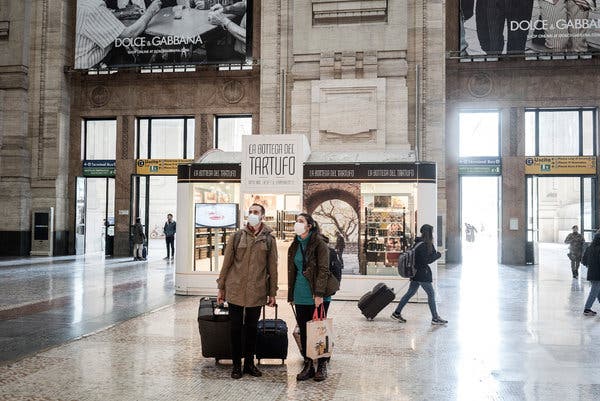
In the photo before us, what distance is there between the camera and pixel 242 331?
18.7 ft

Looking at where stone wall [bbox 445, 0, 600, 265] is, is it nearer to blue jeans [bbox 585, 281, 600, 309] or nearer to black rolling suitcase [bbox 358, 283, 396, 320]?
blue jeans [bbox 585, 281, 600, 309]

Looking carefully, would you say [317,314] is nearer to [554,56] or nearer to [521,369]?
[521,369]

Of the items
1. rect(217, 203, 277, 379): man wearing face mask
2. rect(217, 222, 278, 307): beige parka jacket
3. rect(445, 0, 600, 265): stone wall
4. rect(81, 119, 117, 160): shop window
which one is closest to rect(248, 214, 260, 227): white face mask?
rect(217, 203, 277, 379): man wearing face mask

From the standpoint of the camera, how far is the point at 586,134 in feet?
67.2

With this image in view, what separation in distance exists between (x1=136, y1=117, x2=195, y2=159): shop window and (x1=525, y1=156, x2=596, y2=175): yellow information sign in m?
13.3

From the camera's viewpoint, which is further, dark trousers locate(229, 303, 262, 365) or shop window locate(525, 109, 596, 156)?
shop window locate(525, 109, 596, 156)

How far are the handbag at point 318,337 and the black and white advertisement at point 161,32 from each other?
55.8 ft

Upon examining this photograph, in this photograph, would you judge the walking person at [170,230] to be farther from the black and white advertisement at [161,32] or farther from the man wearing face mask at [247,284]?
the man wearing face mask at [247,284]

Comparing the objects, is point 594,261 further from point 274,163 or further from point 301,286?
point 301,286

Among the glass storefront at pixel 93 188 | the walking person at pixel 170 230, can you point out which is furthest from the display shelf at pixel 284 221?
the glass storefront at pixel 93 188

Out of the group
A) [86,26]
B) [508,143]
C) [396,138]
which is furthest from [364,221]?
[86,26]

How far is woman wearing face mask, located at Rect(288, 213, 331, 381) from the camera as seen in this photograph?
18.1 ft

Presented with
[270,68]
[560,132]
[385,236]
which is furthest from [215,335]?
[560,132]

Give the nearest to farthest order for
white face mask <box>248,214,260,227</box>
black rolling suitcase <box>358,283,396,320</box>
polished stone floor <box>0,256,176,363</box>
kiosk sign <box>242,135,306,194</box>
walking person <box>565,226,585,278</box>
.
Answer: white face mask <box>248,214,260,227</box>
polished stone floor <box>0,256,176,363</box>
black rolling suitcase <box>358,283,396,320</box>
kiosk sign <box>242,135,306,194</box>
walking person <box>565,226,585,278</box>
